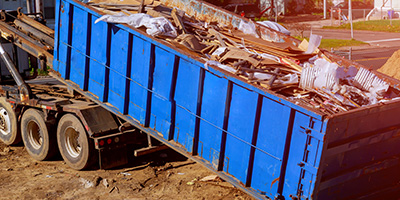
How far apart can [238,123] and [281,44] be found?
278 centimetres

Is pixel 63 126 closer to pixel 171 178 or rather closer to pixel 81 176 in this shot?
pixel 81 176

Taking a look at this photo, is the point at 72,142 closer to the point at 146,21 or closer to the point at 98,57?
the point at 98,57

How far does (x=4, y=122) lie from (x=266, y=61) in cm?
625

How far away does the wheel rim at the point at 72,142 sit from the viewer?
9.04m

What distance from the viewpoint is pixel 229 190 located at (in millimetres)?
8016

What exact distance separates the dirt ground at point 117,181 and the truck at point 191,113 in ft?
0.95

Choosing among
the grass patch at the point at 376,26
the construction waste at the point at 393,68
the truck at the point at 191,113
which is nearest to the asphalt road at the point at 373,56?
the construction waste at the point at 393,68

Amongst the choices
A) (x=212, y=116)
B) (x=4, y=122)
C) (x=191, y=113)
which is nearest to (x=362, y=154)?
(x=212, y=116)

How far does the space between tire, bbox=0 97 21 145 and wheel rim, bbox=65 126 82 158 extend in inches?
65.4

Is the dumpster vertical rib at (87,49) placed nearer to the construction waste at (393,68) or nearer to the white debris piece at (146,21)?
the white debris piece at (146,21)

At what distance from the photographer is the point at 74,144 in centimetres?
915

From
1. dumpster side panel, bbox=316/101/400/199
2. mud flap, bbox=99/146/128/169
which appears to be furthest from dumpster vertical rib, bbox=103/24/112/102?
dumpster side panel, bbox=316/101/400/199

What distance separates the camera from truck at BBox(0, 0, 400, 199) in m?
5.98

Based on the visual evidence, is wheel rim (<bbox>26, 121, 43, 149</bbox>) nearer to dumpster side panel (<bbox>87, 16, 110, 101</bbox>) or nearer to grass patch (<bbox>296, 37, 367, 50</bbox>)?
dumpster side panel (<bbox>87, 16, 110, 101</bbox>)
